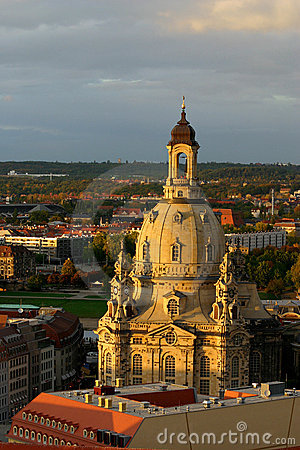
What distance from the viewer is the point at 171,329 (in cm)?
11312

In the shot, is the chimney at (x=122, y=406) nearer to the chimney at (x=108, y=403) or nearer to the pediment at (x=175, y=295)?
the chimney at (x=108, y=403)

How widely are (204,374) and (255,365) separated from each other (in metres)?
6.13

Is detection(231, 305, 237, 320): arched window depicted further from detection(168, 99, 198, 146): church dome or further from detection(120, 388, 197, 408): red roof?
detection(120, 388, 197, 408): red roof

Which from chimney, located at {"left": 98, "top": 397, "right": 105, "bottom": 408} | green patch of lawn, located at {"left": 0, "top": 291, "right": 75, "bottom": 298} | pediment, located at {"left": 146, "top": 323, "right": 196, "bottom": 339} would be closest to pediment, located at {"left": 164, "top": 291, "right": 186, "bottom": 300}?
pediment, located at {"left": 146, "top": 323, "right": 196, "bottom": 339}

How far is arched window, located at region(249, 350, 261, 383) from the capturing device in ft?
Result: 382

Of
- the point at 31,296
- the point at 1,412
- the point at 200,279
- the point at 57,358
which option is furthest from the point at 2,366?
the point at 31,296

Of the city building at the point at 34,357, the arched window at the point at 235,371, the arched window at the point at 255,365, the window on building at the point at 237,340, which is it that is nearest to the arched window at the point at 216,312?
the window on building at the point at 237,340

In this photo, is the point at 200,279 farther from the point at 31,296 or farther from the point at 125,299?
the point at 31,296

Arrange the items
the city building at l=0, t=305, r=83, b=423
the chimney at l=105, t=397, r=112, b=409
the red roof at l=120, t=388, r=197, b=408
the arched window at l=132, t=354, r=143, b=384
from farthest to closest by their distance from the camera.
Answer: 1. the arched window at l=132, t=354, r=143, b=384
2. the city building at l=0, t=305, r=83, b=423
3. the red roof at l=120, t=388, r=197, b=408
4. the chimney at l=105, t=397, r=112, b=409

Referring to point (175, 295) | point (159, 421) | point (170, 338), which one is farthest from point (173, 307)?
point (159, 421)

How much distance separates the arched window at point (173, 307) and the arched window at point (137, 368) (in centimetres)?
486

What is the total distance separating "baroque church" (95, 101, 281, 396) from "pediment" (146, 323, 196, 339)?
0.29 feet

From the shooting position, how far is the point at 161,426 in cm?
7544

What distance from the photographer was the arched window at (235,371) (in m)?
113
